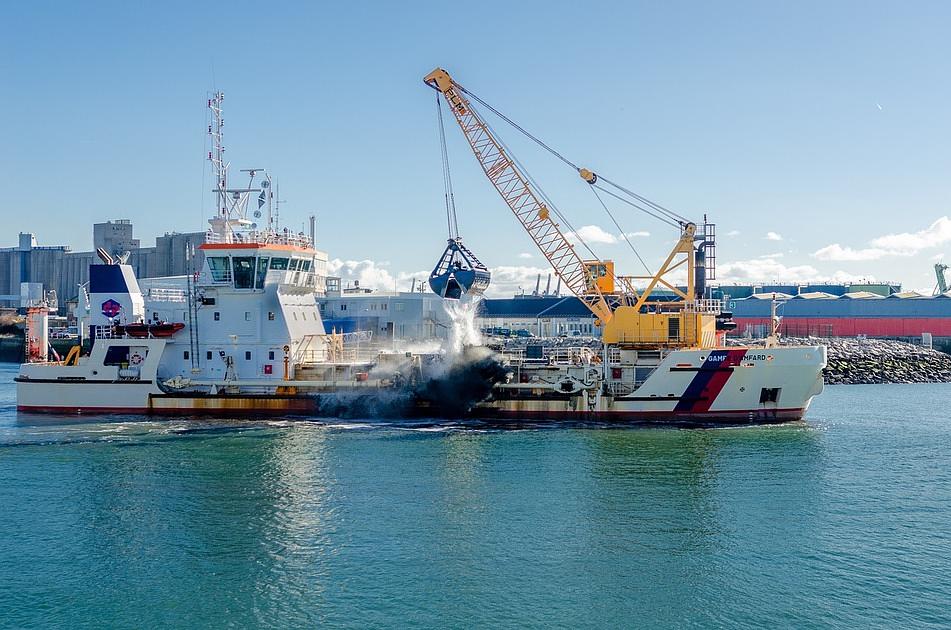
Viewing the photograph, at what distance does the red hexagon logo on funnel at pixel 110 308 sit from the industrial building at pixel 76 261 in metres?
102

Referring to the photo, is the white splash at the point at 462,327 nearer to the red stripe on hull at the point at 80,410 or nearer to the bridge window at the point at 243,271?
the bridge window at the point at 243,271

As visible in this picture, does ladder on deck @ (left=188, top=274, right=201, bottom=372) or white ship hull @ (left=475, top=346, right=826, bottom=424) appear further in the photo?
ladder on deck @ (left=188, top=274, right=201, bottom=372)

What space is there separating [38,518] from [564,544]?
1564 centimetres

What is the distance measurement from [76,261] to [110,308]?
444ft

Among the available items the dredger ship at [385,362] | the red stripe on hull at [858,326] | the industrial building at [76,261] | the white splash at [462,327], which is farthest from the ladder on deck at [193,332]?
the industrial building at [76,261]

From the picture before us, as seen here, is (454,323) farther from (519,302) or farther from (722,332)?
(519,302)

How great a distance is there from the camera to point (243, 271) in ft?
136

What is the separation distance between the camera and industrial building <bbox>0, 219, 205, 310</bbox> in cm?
15438

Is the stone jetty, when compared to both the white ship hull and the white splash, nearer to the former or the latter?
the white ship hull

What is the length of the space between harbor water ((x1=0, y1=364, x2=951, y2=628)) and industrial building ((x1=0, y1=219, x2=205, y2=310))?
4832 inches

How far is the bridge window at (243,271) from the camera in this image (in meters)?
41.5

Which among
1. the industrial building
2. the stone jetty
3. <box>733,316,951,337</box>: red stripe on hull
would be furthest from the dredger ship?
the industrial building

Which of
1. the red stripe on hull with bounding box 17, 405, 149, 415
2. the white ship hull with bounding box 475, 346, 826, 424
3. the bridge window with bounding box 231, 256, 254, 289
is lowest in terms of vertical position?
the red stripe on hull with bounding box 17, 405, 149, 415

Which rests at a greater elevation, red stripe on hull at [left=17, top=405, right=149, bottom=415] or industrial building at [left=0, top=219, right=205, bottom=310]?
industrial building at [left=0, top=219, right=205, bottom=310]
